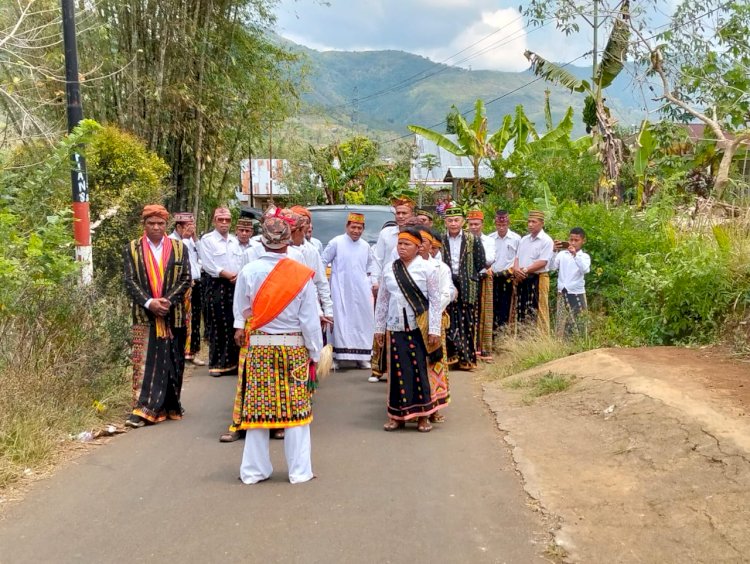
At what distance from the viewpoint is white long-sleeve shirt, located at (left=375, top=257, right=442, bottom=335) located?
23.7 feet

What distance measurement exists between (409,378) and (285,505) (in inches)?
90.8

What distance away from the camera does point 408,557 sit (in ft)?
14.7

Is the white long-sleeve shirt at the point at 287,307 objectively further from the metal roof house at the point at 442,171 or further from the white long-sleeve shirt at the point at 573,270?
the metal roof house at the point at 442,171

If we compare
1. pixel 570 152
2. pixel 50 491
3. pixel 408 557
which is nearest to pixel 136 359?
pixel 50 491

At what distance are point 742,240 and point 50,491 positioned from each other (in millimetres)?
7316

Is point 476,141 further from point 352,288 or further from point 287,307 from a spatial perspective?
point 287,307

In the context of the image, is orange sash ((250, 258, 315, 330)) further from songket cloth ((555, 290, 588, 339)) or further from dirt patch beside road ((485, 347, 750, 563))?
songket cloth ((555, 290, 588, 339))

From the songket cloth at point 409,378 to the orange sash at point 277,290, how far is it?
177 centimetres

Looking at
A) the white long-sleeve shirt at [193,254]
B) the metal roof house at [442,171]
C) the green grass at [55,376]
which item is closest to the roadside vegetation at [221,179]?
the green grass at [55,376]

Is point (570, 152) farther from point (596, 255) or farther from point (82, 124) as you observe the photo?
point (82, 124)

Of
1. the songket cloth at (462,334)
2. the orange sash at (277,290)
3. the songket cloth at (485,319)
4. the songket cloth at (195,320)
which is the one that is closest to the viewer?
the orange sash at (277,290)

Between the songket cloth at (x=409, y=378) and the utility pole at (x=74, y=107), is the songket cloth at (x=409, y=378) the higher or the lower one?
the lower one

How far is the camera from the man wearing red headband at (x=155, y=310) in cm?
759

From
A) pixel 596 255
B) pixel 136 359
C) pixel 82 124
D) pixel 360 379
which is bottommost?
pixel 360 379
